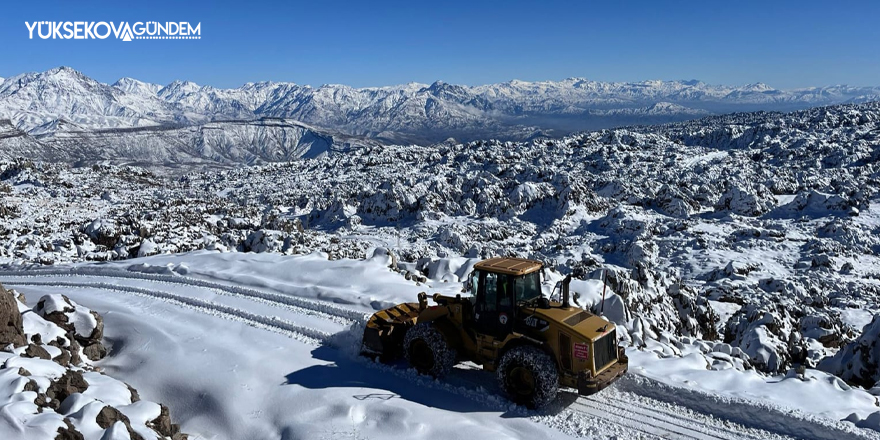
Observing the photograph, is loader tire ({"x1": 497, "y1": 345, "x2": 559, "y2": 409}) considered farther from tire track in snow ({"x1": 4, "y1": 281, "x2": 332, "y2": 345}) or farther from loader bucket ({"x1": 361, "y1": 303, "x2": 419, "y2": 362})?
tire track in snow ({"x1": 4, "y1": 281, "x2": 332, "y2": 345})

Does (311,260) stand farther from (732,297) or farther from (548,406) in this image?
(732,297)

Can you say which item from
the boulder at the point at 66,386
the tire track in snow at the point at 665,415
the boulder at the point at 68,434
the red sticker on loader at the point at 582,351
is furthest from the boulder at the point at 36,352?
the tire track in snow at the point at 665,415

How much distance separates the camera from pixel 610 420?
344 inches

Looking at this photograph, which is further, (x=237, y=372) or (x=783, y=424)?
(x=237, y=372)

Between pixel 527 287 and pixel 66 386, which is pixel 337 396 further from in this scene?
pixel 66 386

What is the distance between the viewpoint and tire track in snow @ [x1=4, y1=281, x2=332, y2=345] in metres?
12.7

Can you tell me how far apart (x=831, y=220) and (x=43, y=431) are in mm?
64716

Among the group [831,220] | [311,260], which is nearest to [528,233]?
[831,220]

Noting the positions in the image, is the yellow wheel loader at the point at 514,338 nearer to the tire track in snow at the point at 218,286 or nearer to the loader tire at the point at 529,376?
the loader tire at the point at 529,376

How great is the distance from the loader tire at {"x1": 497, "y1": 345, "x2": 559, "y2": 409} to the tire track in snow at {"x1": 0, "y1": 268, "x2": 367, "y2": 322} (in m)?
5.34

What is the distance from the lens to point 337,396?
9.33 m

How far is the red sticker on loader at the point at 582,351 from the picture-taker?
8523 mm

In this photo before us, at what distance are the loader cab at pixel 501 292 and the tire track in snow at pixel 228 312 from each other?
4511mm

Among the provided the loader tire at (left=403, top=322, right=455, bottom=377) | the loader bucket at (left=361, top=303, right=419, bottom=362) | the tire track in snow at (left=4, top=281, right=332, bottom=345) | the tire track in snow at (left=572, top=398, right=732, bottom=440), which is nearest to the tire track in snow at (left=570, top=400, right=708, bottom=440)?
the tire track in snow at (left=572, top=398, right=732, bottom=440)
